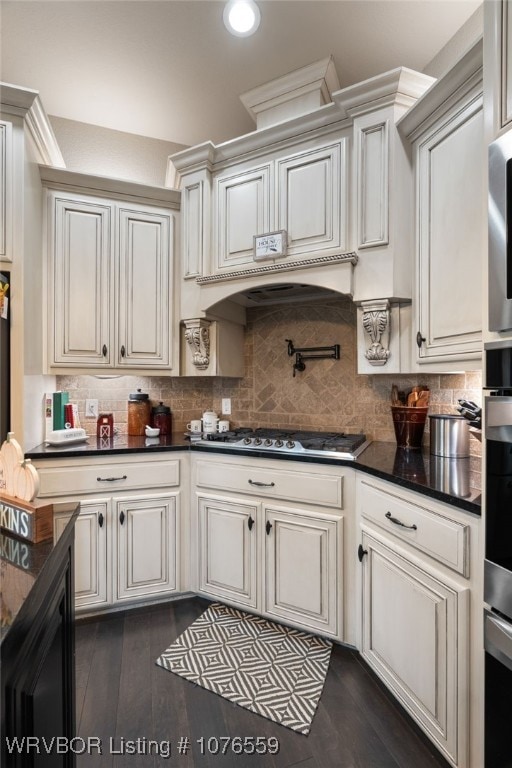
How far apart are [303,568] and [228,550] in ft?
1.52

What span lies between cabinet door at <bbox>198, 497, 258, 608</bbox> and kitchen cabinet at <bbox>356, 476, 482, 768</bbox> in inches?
25.3

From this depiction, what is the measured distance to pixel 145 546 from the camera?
2346 mm

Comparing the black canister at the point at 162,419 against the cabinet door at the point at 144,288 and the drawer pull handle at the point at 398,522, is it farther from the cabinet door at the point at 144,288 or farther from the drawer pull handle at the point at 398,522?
the drawer pull handle at the point at 398,522

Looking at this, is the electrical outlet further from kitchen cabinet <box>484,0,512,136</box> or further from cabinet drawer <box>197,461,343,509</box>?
kitchen cabinet <box>484,0,512,136</box>

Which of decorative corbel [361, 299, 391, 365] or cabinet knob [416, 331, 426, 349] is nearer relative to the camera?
cabinet knob [416, 331, 426, 349]

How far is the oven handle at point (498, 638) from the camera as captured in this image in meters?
1.08

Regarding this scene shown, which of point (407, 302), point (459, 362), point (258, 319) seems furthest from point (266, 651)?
point (258, 319)

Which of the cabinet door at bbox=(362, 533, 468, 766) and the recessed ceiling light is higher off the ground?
the recessed ceiling light

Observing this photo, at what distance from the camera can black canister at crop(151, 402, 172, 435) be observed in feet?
9.17

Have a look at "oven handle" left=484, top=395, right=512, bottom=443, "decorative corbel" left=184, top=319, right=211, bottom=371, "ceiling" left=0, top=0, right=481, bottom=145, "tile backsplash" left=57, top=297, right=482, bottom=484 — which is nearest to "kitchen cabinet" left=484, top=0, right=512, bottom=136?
"oven handle" left=484, top=395, right=512, bottom=443

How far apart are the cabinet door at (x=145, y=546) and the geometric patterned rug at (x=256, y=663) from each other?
1.12 feet

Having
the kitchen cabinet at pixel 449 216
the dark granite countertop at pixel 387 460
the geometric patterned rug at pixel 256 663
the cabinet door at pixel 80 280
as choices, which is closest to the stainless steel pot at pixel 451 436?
the dark granite countertop at pixel 387 460

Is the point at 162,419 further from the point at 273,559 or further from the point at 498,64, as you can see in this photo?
the point at 498,64

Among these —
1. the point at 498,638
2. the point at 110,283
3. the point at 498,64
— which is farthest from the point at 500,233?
the point at 110,283
